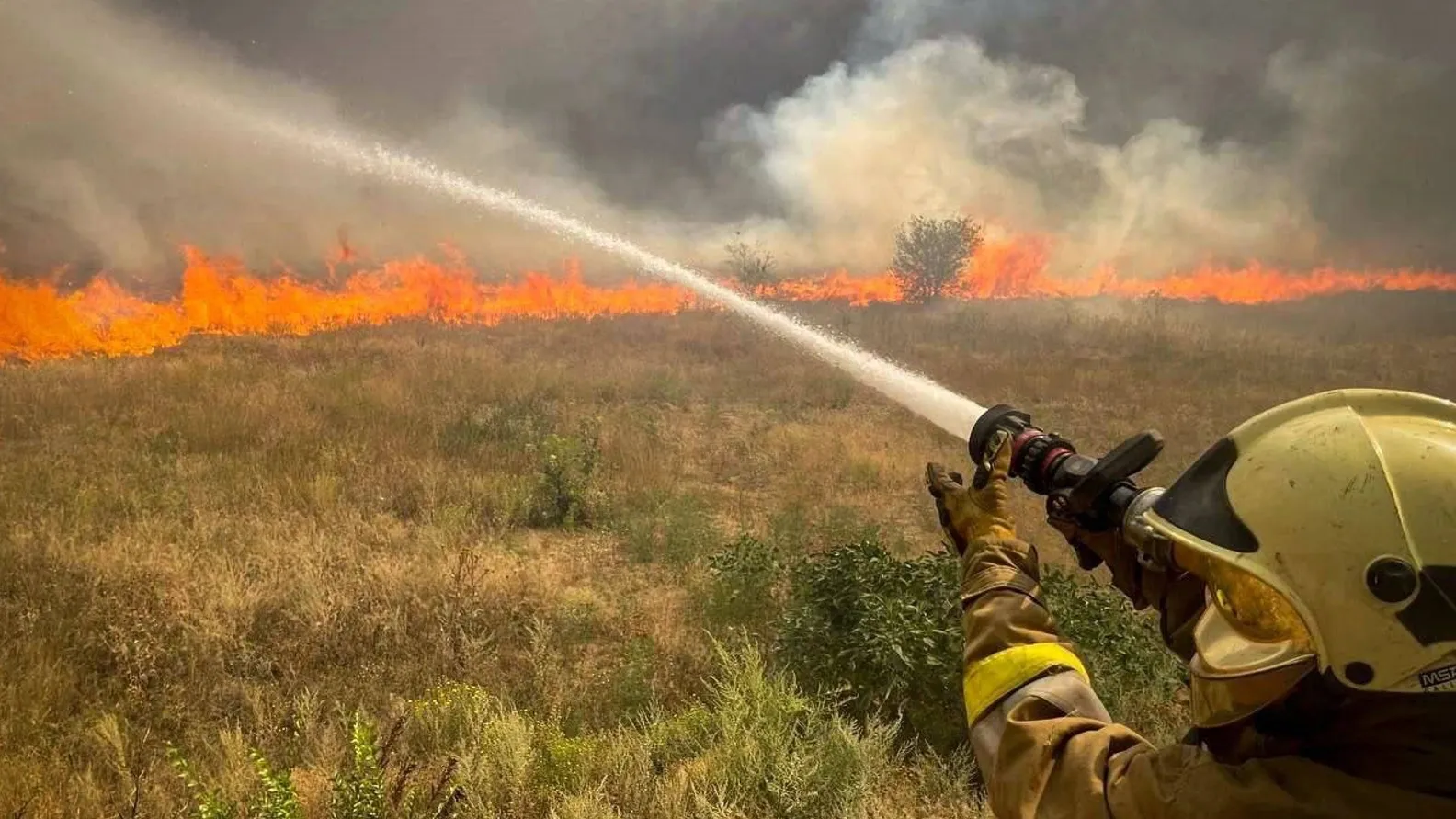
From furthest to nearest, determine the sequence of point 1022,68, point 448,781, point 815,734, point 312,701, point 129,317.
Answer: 1. point 1022,68
2. point 129,317
3. point 312,701
4. point 815,734
5. point 448,781

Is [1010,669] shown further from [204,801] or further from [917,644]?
[204,801]

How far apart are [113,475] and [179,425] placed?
5.42 feet

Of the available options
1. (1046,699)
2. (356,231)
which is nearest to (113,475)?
(1046,699)

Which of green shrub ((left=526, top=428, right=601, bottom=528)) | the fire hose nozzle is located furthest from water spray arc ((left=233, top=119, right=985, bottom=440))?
green shrub ((left=526, top=428, right=601, bottom=528))

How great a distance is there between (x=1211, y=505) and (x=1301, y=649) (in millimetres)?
266

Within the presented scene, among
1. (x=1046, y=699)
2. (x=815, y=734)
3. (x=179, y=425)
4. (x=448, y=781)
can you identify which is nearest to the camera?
(x=1046, y=699)

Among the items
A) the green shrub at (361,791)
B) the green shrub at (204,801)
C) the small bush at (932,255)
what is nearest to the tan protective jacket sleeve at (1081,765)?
the green shrub at (361,791)

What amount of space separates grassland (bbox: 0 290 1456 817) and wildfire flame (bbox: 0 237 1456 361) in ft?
7.32

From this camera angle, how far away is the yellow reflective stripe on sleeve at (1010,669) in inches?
60.7

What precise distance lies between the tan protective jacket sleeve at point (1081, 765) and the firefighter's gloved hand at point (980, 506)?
0.37 feet

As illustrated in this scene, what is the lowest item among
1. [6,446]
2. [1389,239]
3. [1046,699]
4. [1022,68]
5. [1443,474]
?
[6,446]

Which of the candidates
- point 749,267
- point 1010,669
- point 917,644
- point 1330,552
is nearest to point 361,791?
point 1010,669

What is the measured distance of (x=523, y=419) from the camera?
911 centimetres

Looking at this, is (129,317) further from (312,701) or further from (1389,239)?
(1389,239)
